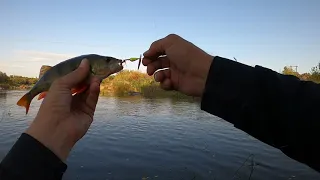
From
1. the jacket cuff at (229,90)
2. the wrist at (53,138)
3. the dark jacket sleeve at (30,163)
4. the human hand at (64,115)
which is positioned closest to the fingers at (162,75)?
the human hand at (64,115)

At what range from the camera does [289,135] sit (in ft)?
5.20

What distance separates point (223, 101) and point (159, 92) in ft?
166

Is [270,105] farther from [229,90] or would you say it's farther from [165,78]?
[165,78]

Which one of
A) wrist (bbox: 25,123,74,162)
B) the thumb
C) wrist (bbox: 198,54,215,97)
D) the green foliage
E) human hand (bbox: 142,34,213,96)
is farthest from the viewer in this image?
the green foliage

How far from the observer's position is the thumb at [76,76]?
2534mm

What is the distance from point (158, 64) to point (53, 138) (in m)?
1.30

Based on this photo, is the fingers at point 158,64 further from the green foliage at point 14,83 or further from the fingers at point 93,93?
the green foliage at point 14,83

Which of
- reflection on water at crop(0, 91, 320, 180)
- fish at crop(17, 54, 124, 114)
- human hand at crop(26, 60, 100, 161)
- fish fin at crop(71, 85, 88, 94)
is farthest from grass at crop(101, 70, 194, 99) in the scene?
human hand at crop(26, 60, 100, 161)

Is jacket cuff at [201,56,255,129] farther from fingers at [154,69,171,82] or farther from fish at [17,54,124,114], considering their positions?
fish at [17,54,124,114]

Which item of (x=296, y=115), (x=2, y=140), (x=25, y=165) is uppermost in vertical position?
(x=296, y=115)

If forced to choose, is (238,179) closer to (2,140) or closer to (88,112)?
(88,112)

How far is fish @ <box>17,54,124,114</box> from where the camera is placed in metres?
2.94

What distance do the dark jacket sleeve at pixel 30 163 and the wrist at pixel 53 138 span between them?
0.17 ft

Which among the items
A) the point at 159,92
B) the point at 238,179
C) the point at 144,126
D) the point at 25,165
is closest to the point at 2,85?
the point at 159,92
